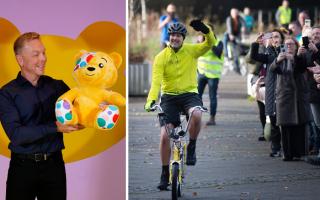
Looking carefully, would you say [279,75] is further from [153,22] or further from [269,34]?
[153,22]

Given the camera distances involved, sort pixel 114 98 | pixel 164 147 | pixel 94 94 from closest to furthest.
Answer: pixel 94 94 → pixel 114 98 → pixel 164 147

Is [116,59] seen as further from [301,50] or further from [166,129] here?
[301,50]

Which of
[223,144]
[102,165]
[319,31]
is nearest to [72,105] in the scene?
[102,165]

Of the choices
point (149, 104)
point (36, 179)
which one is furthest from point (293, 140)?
point (36, 179)

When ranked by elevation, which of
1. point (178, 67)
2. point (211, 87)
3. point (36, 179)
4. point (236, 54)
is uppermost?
point (236, 54)

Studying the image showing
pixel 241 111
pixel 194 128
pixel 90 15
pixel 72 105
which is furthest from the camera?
pixel 241 111

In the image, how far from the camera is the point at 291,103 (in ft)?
16.8

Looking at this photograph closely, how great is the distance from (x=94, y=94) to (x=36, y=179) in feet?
2.21

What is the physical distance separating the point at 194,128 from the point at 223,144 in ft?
1.24

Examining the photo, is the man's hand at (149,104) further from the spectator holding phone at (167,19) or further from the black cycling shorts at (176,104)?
the spectator holding phone at (167,19)

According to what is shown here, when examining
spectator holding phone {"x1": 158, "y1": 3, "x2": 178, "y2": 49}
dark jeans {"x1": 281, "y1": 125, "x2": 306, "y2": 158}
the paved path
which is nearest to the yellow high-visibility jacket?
spectator holding phone {"x1": 158, "y1": 3, "x2": 178, "y2": 49}

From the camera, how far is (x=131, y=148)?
4934 mm

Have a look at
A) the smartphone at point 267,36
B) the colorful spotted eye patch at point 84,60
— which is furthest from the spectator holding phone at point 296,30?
the colorful spotted eye patch at point 84,60

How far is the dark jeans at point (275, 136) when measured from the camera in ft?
16.8
